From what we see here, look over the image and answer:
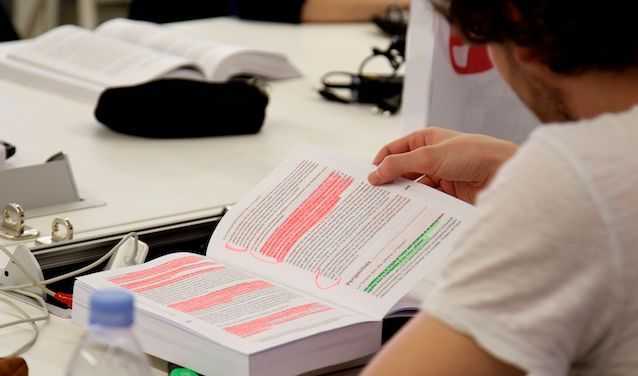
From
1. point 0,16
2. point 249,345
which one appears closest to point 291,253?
point 249,345

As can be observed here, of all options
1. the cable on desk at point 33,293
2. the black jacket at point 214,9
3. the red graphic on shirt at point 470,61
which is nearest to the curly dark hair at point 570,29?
the cable on desk at point 33,293

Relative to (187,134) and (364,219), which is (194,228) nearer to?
(364,219)

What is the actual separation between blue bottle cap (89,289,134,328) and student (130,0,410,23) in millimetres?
2082

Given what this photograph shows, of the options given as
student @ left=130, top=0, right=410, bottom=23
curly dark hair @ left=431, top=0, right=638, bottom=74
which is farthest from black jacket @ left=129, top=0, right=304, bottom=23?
curly dark hair @ left=431, top=0, right=638, bottom=74

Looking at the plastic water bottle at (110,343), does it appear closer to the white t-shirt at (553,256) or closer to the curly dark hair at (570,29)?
the white t-shirt at (553,256)

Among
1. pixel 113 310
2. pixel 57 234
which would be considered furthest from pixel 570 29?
pixel 57 234

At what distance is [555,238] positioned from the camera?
658mm

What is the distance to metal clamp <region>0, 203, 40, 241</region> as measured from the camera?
130 cm

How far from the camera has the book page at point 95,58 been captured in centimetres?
198

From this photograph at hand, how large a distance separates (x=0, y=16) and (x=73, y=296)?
1692mm

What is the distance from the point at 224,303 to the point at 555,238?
0.45 metres

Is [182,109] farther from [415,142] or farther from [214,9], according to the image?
[214,9]

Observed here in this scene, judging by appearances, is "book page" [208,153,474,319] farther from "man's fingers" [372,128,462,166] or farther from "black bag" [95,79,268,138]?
"black bag" [95,79,268,138]

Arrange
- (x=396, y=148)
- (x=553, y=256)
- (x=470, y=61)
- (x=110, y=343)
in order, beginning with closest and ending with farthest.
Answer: (x=553, y=256) < (x=110, y=343) < (x=396, y=148) < (x=470, y=61)
